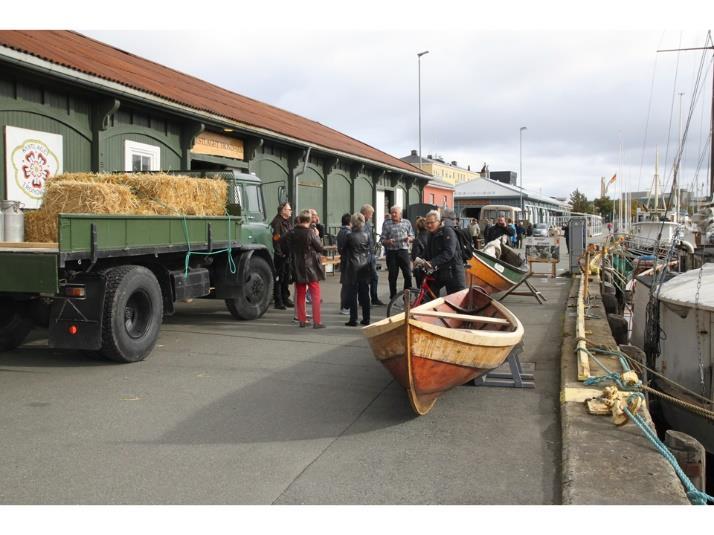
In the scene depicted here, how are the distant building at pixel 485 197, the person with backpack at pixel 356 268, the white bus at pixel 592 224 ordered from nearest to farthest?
the person with backpack at pixel 356 268 < the white bus at pixel 592 224 < the distant building at pixel 485 197

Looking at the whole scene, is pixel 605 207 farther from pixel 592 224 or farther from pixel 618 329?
pixel 618 329

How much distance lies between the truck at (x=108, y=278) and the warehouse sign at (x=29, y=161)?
3151 mm

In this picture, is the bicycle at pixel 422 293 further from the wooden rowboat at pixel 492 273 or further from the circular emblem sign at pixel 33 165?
the circular emblem sign at pixel 33 165

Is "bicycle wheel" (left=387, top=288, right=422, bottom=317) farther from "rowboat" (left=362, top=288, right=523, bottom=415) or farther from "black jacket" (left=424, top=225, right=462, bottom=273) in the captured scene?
"rowboat" (left=362, top=288, right=523, bottom=415)

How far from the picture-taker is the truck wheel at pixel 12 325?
7.95m

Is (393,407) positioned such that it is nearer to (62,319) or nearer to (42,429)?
(42,429)

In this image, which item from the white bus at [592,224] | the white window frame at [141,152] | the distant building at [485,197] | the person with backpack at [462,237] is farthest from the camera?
the distant building at [485,197]

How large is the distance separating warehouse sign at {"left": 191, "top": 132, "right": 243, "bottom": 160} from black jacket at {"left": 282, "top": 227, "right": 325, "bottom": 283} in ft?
21.3

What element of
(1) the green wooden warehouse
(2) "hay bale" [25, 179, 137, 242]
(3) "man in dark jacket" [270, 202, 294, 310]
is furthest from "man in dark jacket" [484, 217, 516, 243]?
(2) "hay bale" [25, 179, 137, 242]

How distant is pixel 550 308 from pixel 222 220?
260 inches

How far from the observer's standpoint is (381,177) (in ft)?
92.1

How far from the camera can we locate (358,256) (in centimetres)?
1037

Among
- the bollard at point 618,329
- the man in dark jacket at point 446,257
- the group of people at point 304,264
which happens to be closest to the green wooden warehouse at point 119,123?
the group of people at point 304,264

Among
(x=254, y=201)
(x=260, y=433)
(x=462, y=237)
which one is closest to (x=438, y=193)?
(x=254, y=201)
